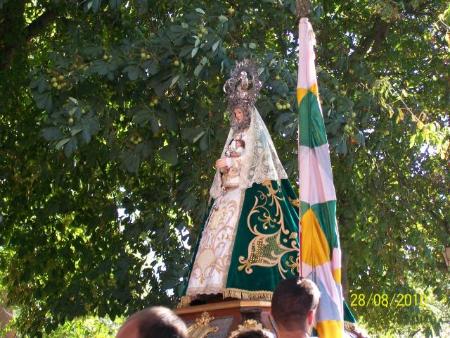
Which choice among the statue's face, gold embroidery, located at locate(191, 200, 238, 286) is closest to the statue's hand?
gold embroidery, located at locate(191, 200, 238, 286)

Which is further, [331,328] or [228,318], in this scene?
[228,318]

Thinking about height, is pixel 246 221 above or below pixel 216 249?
above

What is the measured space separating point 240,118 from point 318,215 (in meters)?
1.39

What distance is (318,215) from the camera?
4930 millimetres

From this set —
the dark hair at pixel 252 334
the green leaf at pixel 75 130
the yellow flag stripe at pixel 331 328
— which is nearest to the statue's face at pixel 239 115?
the green leaf at pixel 75 130

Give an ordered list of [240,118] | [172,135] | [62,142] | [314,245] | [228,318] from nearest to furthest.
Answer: [314,245] < [228,318] < [240,118] < [62,142] < [172,135]

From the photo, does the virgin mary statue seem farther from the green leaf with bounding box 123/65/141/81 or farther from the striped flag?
the green leaf with bounding box 123/65/141/81

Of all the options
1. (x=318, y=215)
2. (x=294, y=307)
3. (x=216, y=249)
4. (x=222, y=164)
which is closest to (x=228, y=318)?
(x=216, y=249)

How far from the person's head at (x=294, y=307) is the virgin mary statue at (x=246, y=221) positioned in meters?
1.52

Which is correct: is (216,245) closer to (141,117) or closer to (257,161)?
(257,161)

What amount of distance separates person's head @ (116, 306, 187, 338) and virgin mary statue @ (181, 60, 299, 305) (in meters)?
2.65

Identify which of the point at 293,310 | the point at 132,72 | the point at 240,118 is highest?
the point at 132,72

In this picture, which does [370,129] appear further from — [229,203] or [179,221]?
[229,203]

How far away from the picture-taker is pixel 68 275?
33.6 ft
